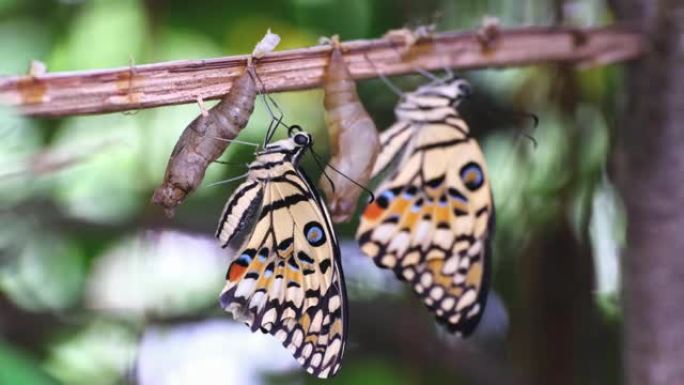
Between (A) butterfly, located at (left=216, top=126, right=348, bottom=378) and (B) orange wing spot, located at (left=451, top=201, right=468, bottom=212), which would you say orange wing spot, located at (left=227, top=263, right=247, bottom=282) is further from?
(B) orange wing spot, located at (left=451, top=201, right=468, bottom=212)

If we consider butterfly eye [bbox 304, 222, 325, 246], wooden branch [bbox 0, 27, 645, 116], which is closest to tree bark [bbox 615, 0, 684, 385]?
wooden branch [bbox 0, 27, 645, 116]

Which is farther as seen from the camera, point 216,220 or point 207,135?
point 216,220

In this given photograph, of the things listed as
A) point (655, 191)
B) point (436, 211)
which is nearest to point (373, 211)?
point (436, 211)

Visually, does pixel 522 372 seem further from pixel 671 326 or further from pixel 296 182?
pixel 296 182

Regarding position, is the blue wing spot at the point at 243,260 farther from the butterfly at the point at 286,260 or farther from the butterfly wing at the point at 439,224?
the butterfly wing at the point at 439,224

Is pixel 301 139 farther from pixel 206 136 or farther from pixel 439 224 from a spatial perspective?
pixel 439 224

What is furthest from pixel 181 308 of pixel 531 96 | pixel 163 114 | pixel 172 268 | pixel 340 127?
pixel 531 96

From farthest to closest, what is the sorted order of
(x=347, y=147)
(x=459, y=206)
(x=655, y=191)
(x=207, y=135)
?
(x=655, y=191)
(x=459, y=206)
(x=347, y=147)
(x=207, y=135)
